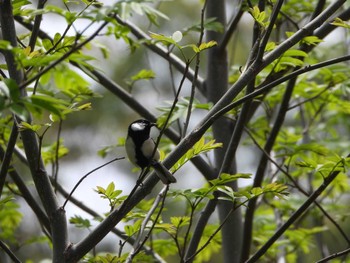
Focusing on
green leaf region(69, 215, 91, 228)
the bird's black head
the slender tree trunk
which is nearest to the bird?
the bird's black head

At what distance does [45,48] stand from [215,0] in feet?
4.69

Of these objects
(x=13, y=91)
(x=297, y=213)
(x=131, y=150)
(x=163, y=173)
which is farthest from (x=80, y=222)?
(x=13, y=91)

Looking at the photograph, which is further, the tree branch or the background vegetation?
the tree branch

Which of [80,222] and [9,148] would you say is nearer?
[9,148]

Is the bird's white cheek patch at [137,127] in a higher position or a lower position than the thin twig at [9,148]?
higher

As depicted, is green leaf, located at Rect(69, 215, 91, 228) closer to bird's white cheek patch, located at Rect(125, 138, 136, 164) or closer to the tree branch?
bird's white cheek patch, located at Rect(125, 138, 136, 164)

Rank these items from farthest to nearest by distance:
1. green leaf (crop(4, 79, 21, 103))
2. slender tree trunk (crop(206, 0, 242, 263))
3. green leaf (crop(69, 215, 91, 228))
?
slender tree trunk (crop(206, 0, 242, 263)) → green leaf (crop(69, 215, 91, 228)) → green leaf (crop(4, 79, 21, 103))

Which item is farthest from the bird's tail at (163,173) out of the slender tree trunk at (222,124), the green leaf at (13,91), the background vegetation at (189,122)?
the slender tree trunk at (222,124)

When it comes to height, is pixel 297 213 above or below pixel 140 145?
below

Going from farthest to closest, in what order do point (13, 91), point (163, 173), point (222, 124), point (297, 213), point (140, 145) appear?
point (222, 124)
point (140, 145)
point (297, 213)
point (163, 173)
point (13, 91)

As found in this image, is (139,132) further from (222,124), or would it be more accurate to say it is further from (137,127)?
(222,124)

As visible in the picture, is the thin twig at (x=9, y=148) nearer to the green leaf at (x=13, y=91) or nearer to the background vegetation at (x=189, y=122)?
the background vegetation at (x=189, y=122)

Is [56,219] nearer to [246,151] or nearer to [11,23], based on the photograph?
[11,23]

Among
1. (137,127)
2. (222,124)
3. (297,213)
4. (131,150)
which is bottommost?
(297,213)
